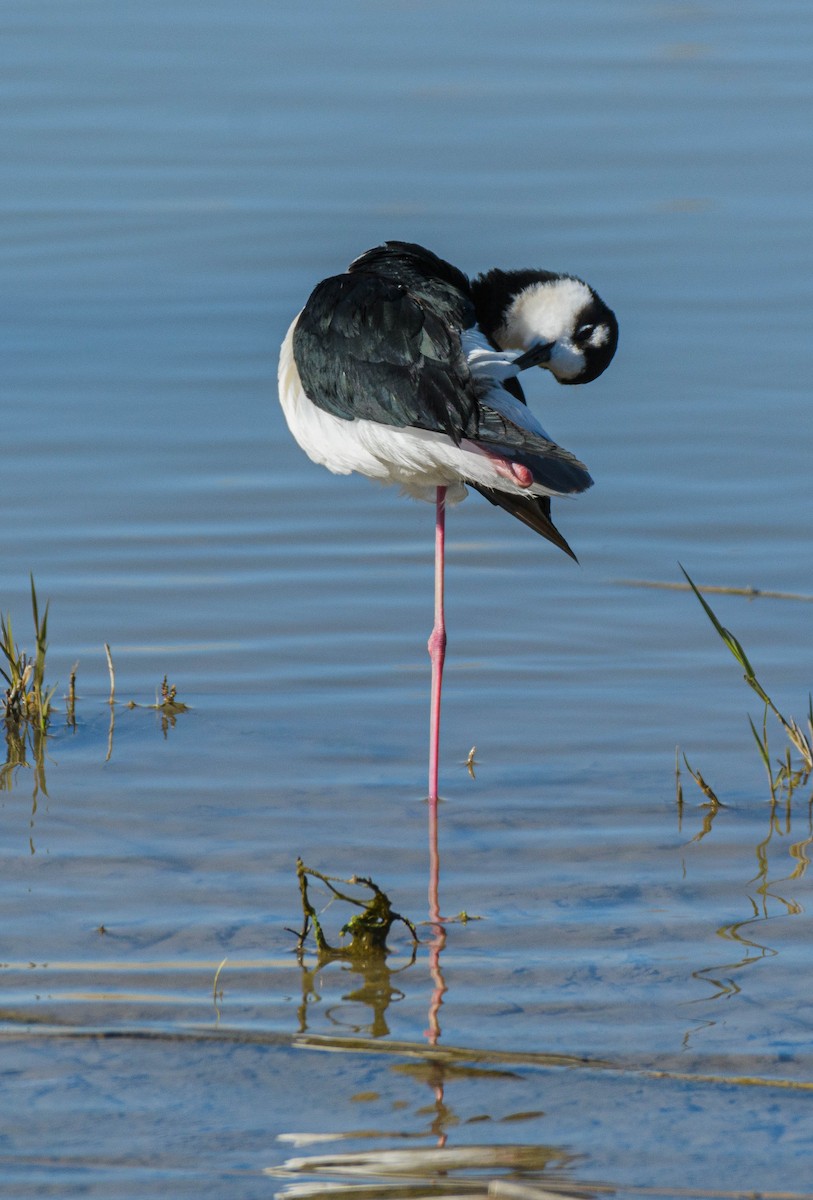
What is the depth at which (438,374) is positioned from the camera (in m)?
4.81

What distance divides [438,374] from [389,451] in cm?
34

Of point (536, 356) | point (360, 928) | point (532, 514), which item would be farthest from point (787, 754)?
point (360, 928)

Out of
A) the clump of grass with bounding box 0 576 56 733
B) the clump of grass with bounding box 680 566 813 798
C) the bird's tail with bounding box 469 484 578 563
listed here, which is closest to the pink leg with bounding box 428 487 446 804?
the bird's tail with bounding box 469 484 578 563

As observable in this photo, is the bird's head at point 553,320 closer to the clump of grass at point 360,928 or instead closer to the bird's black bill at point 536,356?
the bird's black bill at point 536,356

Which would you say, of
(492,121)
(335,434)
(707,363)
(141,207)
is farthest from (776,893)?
(492,121)

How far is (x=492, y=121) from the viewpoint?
38.7 feet

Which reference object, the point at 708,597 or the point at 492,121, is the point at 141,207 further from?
the point at 708,597

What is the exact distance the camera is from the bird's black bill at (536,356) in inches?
205

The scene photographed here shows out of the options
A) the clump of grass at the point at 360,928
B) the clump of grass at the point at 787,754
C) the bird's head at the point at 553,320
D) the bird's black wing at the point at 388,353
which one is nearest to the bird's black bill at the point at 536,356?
the bird's head at the point at 553,320

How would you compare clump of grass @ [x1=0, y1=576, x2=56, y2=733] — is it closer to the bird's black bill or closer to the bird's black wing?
the bird's black wing

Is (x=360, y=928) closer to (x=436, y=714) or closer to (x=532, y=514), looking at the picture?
(x=436, y=714)

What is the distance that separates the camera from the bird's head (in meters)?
5.36

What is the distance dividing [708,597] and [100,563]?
2.14 metres

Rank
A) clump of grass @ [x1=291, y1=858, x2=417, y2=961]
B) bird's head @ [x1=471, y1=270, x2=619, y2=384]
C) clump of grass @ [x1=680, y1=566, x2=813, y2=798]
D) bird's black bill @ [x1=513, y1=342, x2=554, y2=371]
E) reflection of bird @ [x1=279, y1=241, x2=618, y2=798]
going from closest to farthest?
clump of grass @ [x1=291, y1=858, x2=417, y2=961] < reflection of bird @ [x1=279, y1=241, x2=618, y2=798] < clump of grass @ [x1=680, y1=566, x2=813, y2=798] < bird's black bill @ [x1=513, y1=342, x2=554, y2=371] < bird's head @ [x1=471, y1=270, x2=619, y2=384]
